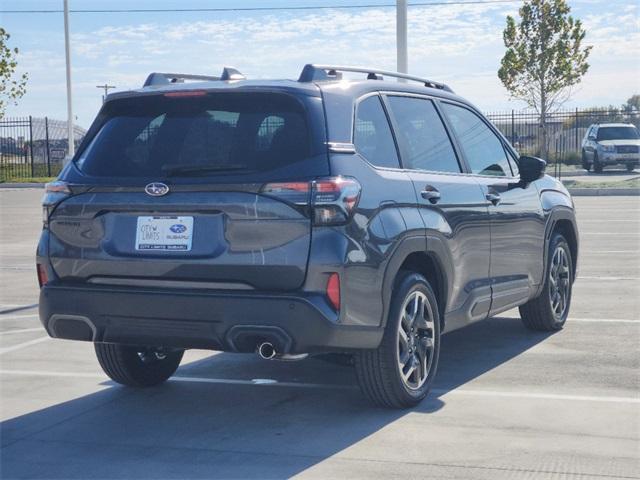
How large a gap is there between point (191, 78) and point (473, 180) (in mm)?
1932

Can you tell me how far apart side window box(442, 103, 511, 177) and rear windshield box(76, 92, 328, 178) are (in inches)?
75.1

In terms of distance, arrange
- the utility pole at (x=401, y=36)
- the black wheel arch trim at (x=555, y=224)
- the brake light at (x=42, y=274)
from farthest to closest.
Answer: the utility pole at (x=401, y=36)
the black wheel arch trim at (x=555, y=224)
the brake light at (x=42, y=274)

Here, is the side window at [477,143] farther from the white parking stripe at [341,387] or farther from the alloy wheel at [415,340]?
the white parking stripe at [341,387]

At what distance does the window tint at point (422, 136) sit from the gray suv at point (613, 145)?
32.1m

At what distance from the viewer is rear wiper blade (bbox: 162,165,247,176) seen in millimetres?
5668

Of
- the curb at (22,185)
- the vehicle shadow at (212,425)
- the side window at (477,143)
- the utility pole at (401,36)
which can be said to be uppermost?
the utility pole at (401,36)

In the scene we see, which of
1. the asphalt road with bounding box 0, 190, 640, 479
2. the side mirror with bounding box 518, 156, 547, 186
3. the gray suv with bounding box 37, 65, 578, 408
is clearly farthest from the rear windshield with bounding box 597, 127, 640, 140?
the gray suv with bounding box 37, 65, 578, 408

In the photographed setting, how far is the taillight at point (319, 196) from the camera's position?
5.46 m

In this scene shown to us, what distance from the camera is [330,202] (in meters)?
5.47

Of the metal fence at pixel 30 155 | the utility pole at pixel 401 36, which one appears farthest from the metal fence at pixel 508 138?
the utility pole at pixel 401 36

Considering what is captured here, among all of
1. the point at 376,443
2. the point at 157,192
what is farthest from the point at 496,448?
the point at 157,192

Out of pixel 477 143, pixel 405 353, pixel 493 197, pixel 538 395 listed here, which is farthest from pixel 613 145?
pixel 405 353

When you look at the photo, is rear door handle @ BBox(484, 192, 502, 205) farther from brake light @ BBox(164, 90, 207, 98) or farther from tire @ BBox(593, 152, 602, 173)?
tire @ BBox(593, 152, 602, 173)

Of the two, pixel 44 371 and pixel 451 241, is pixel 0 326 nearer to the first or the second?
pixel 44 371
